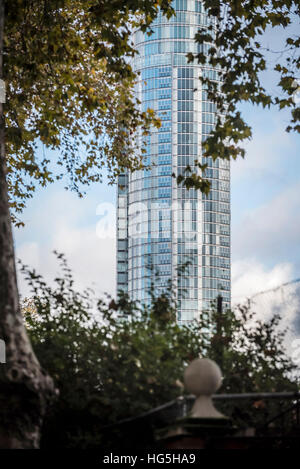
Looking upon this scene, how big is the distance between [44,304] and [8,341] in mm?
2756

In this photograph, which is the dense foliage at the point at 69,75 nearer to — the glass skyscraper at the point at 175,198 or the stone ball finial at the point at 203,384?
the stone ball finial at the point at 203,384

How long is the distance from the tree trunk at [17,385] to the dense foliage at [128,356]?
22.2 inches

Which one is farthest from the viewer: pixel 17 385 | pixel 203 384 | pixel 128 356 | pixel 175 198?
pixel 175 198

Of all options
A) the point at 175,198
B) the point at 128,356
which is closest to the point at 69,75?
the point at 128,356

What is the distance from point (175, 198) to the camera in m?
111

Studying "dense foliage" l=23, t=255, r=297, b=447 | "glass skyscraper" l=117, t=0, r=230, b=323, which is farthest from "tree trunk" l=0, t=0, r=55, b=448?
"glass skyscraper" l=117, t=0, r=230, b=323

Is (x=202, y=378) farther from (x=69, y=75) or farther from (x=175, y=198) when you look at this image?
(x=175, y=198)

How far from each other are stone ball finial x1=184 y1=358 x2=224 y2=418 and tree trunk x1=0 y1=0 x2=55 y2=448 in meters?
1.54

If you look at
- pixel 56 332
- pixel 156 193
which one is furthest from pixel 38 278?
pixel 156 193

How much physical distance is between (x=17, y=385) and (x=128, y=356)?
157 cm

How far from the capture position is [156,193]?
111 metres

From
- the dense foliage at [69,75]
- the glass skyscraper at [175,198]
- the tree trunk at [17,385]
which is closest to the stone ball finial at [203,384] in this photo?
the tree trunk at [17,385]

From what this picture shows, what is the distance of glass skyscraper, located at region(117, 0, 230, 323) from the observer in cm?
10756
